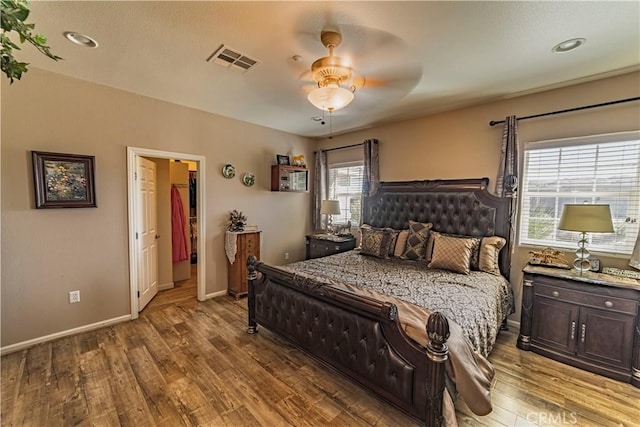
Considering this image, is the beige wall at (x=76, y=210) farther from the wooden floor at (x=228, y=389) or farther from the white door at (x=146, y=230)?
the wooden floor at (x=228, y=389)

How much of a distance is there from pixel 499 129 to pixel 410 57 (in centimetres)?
170

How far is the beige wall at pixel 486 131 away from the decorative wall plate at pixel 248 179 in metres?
1.99

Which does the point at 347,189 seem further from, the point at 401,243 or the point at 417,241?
the point at 417,241

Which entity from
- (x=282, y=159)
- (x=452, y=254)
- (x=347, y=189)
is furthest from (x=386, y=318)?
(x=282, y=159)

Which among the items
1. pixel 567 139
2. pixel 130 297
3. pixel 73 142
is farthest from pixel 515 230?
pixel 73 142

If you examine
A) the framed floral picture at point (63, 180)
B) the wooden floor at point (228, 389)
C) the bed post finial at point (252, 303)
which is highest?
the framed floral picture at point (63, 180)

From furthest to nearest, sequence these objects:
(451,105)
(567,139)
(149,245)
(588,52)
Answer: (149,245) < (451,105) < (567,139) < (588,52)

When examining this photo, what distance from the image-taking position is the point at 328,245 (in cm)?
448

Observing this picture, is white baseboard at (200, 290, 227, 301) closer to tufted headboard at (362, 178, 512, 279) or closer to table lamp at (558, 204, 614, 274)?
tufted headboard at (362, 178, 512, 279)

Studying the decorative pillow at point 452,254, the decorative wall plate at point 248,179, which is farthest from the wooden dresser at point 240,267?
the decorative pillow at point 452,254

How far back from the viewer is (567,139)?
9.28 ft

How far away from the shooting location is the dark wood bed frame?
→ 5.41 ft

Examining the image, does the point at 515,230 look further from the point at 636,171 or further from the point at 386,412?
the point at 386,412

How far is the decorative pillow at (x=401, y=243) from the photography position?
3559 millimetres
